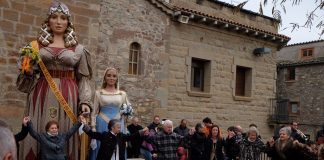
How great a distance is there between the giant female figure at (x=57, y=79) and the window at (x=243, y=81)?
47.2 ft

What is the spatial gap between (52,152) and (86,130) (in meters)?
0.43

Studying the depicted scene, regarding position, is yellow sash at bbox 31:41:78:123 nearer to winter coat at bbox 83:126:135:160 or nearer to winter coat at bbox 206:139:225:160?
winter coat at bbox 83:126:135:160

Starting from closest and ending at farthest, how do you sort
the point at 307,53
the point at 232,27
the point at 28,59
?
the point at 28,59 < the point at 232,27 < the point at 307,53

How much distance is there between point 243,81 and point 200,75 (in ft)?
8.49

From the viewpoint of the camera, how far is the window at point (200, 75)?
1723 cm

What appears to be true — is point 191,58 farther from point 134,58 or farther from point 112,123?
point 112,123

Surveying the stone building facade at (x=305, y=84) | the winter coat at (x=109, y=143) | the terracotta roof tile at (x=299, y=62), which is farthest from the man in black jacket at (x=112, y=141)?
the terracotta roof tile at (x=299, y=62)

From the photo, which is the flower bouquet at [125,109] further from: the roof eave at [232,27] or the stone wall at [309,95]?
the stone wall at [309,95]

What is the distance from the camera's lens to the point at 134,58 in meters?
14.9

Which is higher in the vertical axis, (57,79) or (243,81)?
(243,81)

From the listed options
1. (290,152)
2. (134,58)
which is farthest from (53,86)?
(134,58)

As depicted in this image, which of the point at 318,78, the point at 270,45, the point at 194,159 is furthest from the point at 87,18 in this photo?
the point at 318,78

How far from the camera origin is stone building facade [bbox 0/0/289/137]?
47.1ft

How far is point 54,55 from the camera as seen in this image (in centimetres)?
480
